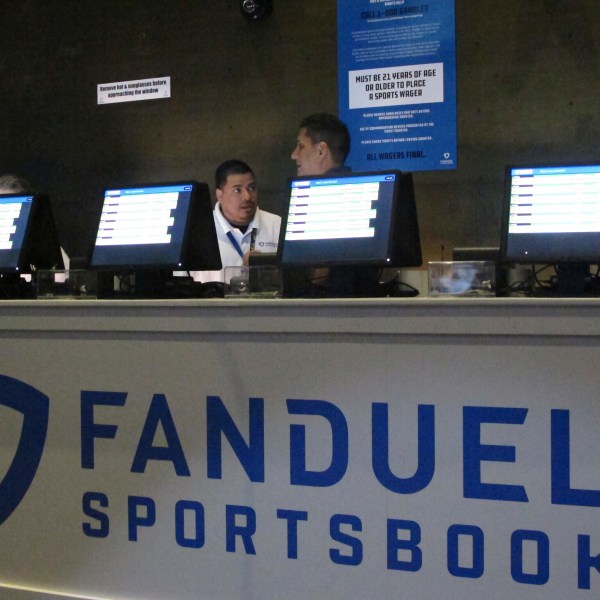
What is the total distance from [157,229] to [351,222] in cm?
63

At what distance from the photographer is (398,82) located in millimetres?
4078

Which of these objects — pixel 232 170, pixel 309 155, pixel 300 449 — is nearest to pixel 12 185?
pixel 232 170

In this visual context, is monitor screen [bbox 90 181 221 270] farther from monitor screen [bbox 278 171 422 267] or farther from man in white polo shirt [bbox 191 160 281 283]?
man in white polo shirt [bbox 191 160 281 283]

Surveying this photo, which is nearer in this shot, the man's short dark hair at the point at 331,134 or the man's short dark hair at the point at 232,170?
the man's short dark hair at the point at 331,134

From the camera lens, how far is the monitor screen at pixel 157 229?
2684 millimetres

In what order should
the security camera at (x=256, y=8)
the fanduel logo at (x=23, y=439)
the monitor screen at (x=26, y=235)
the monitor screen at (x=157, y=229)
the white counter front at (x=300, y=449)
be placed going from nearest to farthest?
the white counter front at (x=300, y=449)
the fanduel logo at (x=23, y=439)
the monitor screen at (x=157, y=229)
the monitor screen at (x=26, y=235)
the security camera at (x=256, y=8)

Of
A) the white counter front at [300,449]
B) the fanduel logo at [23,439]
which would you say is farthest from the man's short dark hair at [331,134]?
the fanduel logo at [23,439]

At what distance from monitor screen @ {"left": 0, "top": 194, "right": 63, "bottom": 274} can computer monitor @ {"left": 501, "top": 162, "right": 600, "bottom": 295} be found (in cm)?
150

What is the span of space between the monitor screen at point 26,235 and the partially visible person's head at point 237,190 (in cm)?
118

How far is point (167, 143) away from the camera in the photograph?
4574 mm

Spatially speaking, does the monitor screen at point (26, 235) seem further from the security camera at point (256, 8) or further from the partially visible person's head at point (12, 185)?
the security camera at point (256, 8)

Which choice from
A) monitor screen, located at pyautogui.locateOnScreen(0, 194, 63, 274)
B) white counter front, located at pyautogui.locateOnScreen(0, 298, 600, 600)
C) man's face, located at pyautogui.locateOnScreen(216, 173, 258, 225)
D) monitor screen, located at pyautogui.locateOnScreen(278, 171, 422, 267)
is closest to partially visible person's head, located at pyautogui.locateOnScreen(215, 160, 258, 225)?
man's face, located at pyautogui.locateOnScreen(216, 173, 258, 225)

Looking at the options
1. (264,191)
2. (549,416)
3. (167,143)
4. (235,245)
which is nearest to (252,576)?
(549,416)

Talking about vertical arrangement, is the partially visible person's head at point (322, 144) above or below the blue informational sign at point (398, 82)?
below
